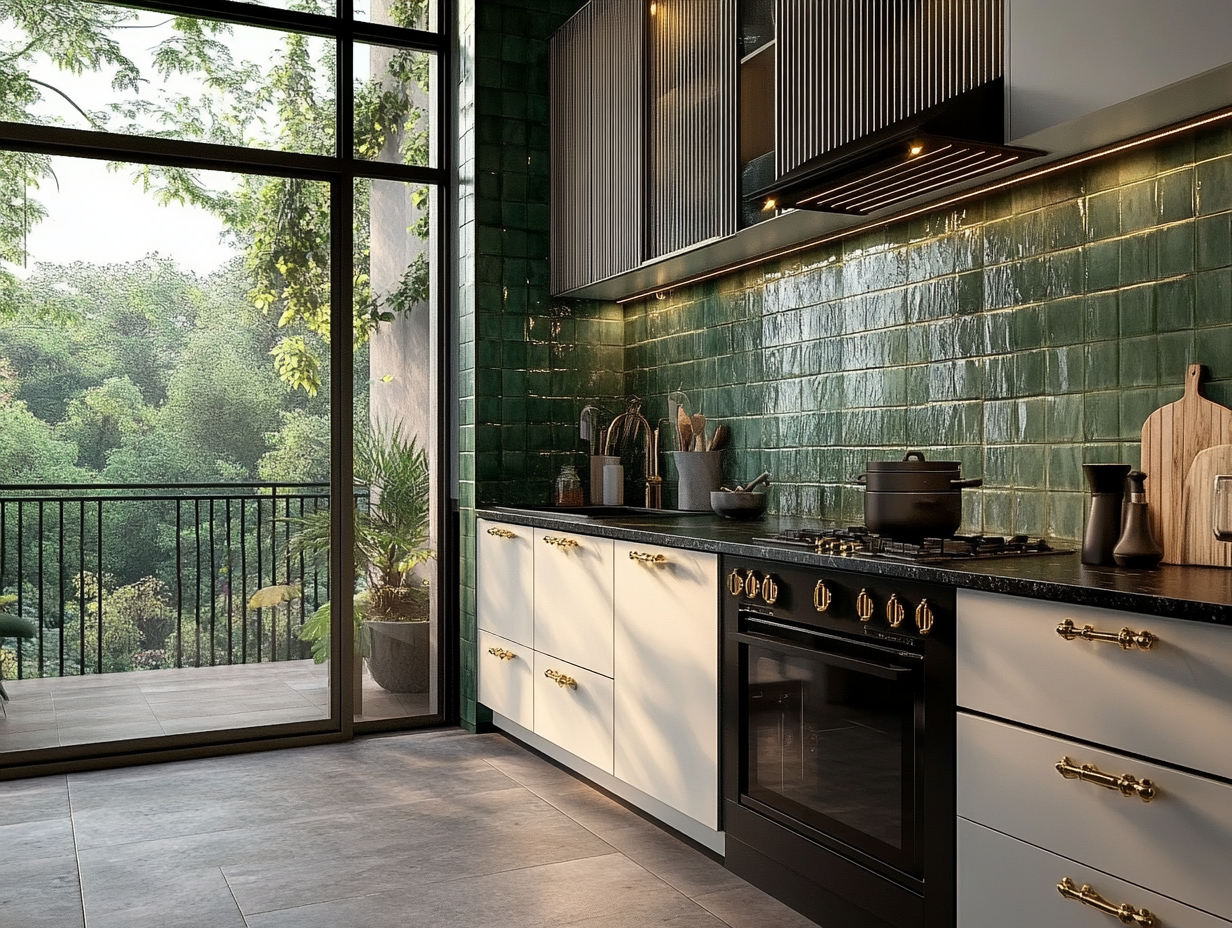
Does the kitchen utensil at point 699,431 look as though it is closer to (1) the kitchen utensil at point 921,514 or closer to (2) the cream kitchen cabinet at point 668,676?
(2) the cream kitchen cabinet at point 668,676

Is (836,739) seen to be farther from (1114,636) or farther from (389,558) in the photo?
(389,558)

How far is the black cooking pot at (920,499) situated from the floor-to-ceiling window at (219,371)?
8.49ft

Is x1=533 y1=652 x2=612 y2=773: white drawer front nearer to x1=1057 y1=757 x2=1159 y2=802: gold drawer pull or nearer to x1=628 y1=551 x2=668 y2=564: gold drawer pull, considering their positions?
x1=628 y1=551 x2=668 y2=564: gold drawer pull

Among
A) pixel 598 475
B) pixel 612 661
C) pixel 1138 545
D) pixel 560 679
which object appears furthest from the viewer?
pixel 598 475

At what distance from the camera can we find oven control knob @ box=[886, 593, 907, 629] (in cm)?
205

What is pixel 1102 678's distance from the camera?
1655mm

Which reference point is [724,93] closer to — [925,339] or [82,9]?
[925,339]

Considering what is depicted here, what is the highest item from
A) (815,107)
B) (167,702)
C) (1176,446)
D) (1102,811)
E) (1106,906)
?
(815,107)

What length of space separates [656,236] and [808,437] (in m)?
0.83

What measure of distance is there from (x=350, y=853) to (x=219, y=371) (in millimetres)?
1964

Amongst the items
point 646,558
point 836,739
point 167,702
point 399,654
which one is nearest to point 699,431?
point 646,558

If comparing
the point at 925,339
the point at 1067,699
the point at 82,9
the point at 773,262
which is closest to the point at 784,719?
the point at 1067,699

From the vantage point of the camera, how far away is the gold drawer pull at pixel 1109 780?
1.58 m

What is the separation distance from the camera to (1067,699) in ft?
5.63
